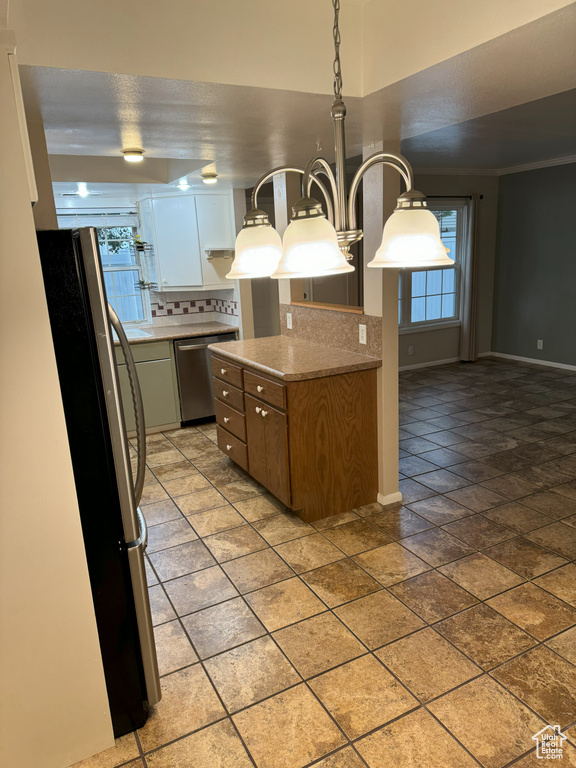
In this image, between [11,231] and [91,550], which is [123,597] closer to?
[91,550]

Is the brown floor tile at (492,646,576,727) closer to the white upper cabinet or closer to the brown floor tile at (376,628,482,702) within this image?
the brown floor tile at (376,628,482,702)

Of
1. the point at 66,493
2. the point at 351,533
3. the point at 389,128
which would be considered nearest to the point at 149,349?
the point at 351,533

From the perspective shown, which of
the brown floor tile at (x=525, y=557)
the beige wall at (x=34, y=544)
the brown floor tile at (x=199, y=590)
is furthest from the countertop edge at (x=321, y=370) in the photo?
the beige wall at (x=34, y=544)

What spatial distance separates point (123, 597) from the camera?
181cm

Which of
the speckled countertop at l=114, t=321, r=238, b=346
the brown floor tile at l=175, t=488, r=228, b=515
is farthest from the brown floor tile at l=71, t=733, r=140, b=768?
the speckled countertop at l=114, t=321, r=238, b=346

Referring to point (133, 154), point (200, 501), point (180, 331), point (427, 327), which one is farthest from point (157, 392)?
point (427, 327)

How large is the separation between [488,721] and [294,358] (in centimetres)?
214

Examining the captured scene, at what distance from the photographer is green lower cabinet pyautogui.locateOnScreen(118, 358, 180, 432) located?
15.4 feet

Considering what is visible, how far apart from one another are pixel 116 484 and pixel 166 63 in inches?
54.1

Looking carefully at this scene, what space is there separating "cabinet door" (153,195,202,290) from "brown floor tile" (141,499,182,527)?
2.37 meters

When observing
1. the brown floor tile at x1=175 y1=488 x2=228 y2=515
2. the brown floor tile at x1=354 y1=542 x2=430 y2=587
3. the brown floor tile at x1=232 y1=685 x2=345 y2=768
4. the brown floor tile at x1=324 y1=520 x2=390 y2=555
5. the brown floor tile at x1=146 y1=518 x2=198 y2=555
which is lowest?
the brown floor tile at x1=232 y1=685 x2=345 y2=768

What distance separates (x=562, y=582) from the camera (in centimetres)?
254

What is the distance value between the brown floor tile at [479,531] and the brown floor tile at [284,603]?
0.98 meters

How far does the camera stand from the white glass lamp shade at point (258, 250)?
1522mm
